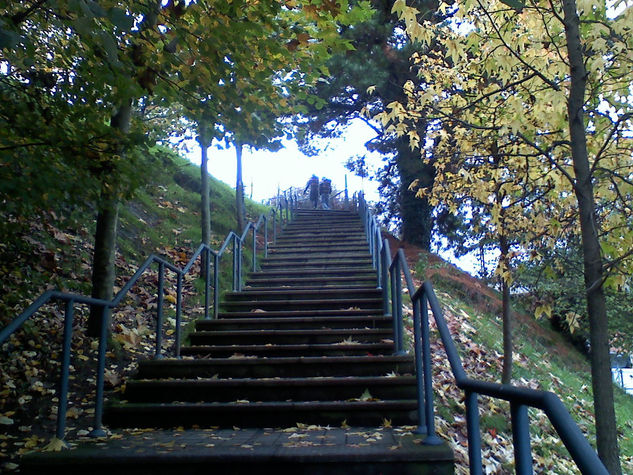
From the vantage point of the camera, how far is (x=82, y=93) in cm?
464

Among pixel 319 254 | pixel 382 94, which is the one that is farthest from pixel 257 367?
pixel 382 94

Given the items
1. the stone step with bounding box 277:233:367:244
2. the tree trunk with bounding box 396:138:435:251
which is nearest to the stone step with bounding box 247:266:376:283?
the stone step with bounding box 277:233:367:244

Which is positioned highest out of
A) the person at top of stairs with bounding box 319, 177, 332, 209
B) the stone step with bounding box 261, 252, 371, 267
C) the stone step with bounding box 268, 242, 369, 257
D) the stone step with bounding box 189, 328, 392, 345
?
the person at top of stairs with bounding box 319, 177, 332, 209

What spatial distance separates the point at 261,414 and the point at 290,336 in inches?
63.0

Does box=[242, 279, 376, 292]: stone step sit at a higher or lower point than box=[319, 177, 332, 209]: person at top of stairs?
lower

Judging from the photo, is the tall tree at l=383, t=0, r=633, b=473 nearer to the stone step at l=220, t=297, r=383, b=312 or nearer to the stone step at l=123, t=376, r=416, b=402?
the stone step at l=123, t=376, r=416, b=402

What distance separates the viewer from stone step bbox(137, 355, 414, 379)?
5258mm

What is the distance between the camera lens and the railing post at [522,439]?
2029mm

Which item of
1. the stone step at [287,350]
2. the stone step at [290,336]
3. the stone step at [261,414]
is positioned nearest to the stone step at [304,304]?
the stone step at [290,336]

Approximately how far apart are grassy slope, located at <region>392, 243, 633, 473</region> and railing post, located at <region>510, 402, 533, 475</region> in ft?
9.20

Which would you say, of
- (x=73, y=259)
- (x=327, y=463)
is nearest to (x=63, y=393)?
(x=327, y=463)

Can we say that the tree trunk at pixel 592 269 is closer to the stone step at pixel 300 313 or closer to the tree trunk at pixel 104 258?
the stone step at pixel 300 313

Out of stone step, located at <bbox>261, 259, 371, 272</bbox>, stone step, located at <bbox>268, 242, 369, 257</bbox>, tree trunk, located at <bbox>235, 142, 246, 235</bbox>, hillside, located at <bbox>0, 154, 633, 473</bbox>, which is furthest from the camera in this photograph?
tree trunk, located at <bbox>235, 142, 246, 235</bbox>

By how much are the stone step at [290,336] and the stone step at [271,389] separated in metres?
1.16
